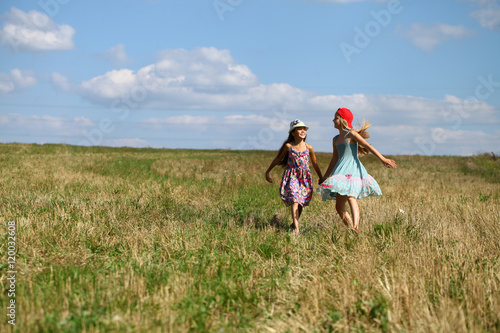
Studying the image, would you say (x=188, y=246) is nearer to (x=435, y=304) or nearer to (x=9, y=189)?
(x=435, y=304)

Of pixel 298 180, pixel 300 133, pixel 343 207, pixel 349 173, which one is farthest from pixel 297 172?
pixel 349 173

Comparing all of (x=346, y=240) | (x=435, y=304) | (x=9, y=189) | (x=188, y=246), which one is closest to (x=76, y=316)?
(x=188, y=246)

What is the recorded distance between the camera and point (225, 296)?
13.6 feet

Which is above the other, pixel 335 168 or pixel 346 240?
pixel 335 168

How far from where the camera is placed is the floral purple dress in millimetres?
7329

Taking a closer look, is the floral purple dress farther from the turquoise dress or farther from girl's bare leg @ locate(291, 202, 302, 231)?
the turquoise dress

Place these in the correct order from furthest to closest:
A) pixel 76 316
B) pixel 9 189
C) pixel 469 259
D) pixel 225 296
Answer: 1. pixel 9 189
2. pixel 469 259
3. pixel 225 296
4. pixel 76 316

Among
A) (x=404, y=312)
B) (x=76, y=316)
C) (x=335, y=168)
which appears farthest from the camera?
(x=335, y=168)

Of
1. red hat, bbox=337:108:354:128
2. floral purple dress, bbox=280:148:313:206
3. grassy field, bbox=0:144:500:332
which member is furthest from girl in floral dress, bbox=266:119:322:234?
red hat, bbox=337:108:354:128

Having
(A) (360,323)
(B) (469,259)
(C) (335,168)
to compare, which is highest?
(C) (335,168)

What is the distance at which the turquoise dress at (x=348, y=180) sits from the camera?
6.29 meters

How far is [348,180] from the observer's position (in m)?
6.35

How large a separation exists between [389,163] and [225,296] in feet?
10.3

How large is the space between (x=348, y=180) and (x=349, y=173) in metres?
0.13
